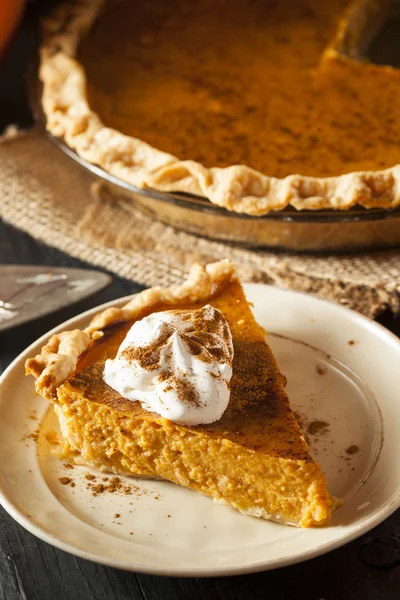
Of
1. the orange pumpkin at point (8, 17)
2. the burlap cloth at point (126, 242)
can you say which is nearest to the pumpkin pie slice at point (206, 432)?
the burlap cloth at point (126, 242)

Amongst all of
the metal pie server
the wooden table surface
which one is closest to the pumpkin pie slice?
the wooden table surface

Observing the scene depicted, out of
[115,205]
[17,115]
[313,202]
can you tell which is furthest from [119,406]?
[17,115]

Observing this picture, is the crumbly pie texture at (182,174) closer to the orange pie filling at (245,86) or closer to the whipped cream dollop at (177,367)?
the orange pie filling at (245,86)

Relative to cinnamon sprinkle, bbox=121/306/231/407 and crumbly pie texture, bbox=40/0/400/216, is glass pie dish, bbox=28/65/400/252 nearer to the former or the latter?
crumbly pie texture, bbox=40/0/400/216

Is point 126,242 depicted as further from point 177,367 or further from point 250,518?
point 250,518

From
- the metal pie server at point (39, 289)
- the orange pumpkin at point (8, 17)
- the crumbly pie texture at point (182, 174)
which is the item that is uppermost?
the crumbly pie texture at point (182, 174)
